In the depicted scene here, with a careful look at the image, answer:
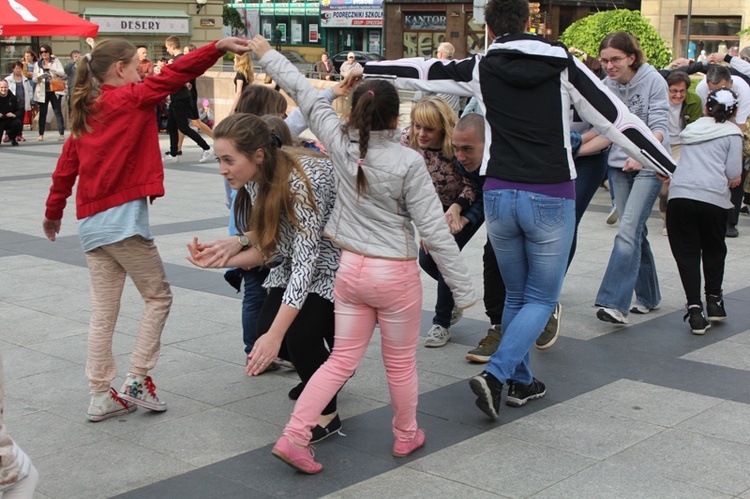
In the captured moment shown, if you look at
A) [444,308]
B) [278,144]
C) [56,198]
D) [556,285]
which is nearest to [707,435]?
[556,285]

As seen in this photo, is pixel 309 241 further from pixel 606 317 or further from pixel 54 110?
pixel 54 110

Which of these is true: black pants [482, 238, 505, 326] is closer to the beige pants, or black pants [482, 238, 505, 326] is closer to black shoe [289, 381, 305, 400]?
black shoe [289, 381, 305, 400]

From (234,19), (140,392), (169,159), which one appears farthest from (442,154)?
(234,19)

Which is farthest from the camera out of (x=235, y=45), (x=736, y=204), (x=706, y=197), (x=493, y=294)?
(x=736, y=204)

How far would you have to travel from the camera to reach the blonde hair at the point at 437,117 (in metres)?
5.63

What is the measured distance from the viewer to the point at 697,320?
6348mm

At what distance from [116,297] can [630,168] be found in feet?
11.0

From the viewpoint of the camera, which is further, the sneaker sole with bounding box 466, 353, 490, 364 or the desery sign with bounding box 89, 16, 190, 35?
the desery sign with bounding box 89, 16, 190, 35

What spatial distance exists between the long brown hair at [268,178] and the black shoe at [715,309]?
352cm

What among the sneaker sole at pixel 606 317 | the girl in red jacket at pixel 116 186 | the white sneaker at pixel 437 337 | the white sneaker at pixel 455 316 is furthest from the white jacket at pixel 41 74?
the girl in red jacket at pixel 116 186

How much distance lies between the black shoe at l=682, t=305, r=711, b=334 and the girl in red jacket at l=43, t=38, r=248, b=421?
11.0 feet

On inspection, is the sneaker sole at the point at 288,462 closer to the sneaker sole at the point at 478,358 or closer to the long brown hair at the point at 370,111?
the long brown hair at the point at 370,111

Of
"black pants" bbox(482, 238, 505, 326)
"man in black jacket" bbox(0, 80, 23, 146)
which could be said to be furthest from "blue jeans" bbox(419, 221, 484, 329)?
"man in black jacket" bbox(0, 80, 23, 146)

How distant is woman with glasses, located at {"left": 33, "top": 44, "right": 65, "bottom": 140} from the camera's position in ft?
66.8
